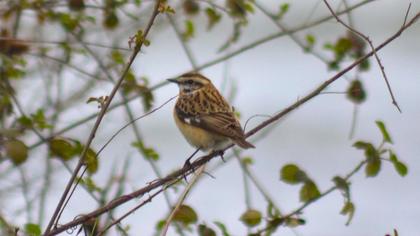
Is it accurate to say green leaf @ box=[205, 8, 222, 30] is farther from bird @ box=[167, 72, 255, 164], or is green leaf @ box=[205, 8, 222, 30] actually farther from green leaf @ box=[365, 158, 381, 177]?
green leaf @ box=[365, 158, 381, 177]

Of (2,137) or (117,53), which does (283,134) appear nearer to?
(117,53)

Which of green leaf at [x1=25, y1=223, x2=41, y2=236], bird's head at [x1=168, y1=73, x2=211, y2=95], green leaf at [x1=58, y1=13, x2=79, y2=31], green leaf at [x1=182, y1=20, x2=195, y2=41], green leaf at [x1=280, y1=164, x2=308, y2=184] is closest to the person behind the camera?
green leaf at [x1=25, y1=223, x2=41, y2=236]

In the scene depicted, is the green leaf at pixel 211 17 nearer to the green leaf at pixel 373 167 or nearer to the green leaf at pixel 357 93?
the green leaf at pixel 357 93

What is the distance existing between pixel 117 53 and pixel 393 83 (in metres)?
11.4

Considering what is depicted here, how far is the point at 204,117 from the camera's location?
674 centimetres

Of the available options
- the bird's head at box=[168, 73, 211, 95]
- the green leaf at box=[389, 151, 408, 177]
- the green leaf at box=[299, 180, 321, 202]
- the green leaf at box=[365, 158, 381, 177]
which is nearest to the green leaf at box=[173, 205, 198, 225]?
the green leaf at box=[299, 180, 321, 202]

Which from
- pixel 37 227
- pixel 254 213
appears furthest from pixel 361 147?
pixel 37 227

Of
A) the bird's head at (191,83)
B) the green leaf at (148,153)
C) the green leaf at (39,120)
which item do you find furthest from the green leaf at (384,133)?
the bird's head at (191,83)

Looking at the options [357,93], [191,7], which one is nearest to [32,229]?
[357,93]

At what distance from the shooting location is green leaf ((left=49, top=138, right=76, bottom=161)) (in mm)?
4637

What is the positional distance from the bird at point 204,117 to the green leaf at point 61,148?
52.8 inches

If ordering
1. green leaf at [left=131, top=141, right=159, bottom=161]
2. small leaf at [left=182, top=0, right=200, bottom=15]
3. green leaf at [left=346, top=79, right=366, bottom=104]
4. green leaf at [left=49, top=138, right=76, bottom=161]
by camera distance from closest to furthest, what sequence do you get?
green leaf at [left=49, top=138, right=76, bottom=161] → green leaf at [left=346, top=79, right=366, bottom=104] → green leaf at [left=131, top=141, right=159, bottom=161] → small leaf at [left=182, top=0, right=200, bottom=15]

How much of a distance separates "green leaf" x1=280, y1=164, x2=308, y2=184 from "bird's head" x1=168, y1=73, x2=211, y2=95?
2824mm

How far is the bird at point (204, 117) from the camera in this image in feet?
20.6
